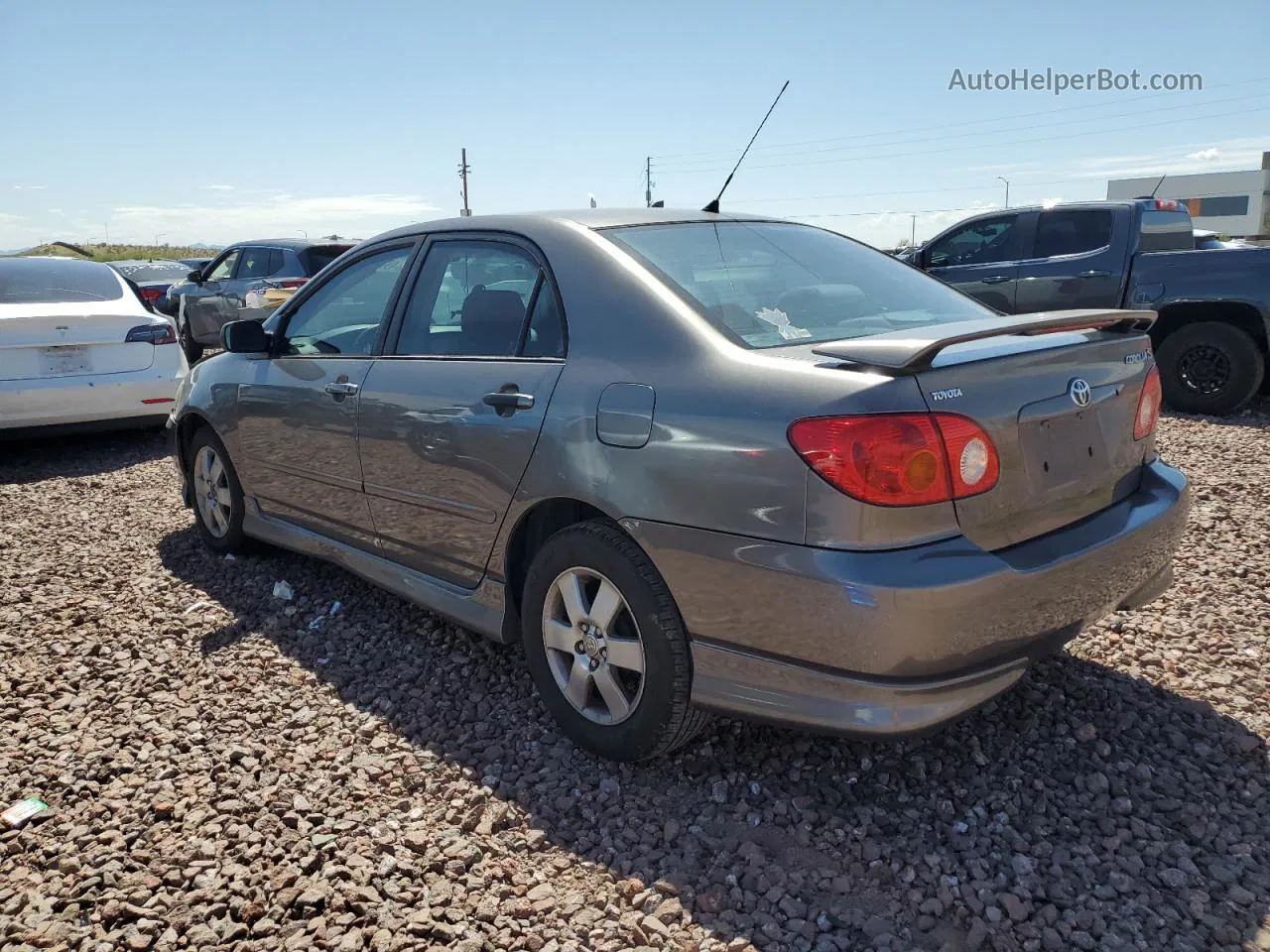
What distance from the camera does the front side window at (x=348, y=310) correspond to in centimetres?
395

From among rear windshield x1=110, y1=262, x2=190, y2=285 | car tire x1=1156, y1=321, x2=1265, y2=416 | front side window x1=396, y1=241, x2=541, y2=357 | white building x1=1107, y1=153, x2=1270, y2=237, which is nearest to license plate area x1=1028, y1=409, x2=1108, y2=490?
front side window x1=396, y1=241, x2=541, y2=357

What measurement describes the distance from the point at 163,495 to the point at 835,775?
5.29 metres

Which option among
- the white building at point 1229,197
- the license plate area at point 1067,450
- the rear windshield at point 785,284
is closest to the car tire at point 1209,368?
the rear windshield at point 785,284

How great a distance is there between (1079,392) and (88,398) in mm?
7019

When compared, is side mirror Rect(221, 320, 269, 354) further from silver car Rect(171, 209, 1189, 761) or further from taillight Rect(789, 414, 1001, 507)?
taillight Rect(789, 414, 1001, 507)

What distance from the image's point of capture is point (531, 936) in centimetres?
229

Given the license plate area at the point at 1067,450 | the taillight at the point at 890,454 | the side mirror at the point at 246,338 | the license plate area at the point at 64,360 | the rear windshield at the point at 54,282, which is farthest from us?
the rear windshield at the point at 54,282

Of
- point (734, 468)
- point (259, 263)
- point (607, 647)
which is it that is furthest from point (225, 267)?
point (734, 468)

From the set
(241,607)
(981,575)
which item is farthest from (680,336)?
(241,607)

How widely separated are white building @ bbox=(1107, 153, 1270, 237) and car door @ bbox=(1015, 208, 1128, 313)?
217 ft

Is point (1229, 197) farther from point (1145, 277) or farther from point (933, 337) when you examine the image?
point (933, 337)

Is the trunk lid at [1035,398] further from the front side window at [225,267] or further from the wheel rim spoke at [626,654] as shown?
the front side window at [225,267]

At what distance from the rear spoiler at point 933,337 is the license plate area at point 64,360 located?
6.51 m

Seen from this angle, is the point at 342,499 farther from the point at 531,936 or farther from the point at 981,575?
the point at 981,575
